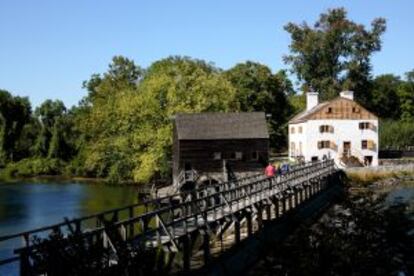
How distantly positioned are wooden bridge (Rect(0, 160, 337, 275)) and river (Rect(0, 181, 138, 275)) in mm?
3736

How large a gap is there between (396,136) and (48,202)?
50.8 m

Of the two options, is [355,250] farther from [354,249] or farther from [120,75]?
[120,75]

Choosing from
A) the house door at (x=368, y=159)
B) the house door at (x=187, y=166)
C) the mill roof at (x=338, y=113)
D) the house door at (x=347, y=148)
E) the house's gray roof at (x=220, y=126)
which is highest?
the mill roof at (x=338, y=113)

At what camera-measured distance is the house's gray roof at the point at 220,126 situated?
5612cm

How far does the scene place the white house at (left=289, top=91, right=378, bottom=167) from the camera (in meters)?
73.8

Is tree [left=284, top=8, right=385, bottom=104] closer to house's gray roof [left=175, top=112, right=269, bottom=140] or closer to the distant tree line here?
the distant tree line

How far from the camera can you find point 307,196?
43.1 m

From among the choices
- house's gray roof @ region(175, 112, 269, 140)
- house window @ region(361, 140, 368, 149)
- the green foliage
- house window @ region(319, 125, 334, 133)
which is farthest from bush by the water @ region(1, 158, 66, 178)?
house's gray roof @ region(175, 112, 269, 140)

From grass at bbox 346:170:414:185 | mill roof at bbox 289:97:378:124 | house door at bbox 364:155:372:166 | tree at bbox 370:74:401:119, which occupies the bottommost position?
grass at bbox 346:170:414:185

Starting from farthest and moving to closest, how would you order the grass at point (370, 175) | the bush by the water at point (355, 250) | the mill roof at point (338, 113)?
the mill roof at point (338, 113)
the grass at point (370, 175)
the bush by the water at point (355, 250)

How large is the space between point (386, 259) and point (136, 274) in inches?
159

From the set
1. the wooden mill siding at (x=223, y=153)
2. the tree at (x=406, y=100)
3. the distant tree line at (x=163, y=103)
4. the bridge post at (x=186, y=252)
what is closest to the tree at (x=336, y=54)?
the distant tree line at (x=163, y=103)

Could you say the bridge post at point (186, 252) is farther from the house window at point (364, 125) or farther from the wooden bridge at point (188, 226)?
the house window at point (364, 125)

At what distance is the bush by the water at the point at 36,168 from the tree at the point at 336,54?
1454 inches
